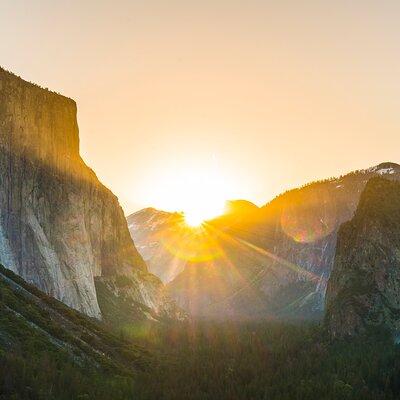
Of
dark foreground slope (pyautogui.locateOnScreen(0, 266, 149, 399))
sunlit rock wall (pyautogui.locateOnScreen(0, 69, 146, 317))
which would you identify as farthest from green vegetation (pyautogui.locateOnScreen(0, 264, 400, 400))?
sunlit rock wall (pyautogui.locateOnScreen(0, 69, 146, 317))

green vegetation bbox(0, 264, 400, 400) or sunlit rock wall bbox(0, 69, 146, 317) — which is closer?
green vegetation bbox(0, 264, 400, 400)

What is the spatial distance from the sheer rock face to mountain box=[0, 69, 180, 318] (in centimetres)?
5204

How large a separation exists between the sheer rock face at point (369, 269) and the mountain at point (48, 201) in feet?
171

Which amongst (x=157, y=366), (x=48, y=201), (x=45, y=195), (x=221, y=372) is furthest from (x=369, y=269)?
(x=45, y=195)

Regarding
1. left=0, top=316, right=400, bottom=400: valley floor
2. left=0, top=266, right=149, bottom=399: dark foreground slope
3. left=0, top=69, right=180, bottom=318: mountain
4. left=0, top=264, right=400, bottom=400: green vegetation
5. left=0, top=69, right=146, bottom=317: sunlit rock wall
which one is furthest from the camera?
left=0, top=69, right=180, bottom=318: mountain

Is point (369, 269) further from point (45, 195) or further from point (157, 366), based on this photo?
point (45, 195)

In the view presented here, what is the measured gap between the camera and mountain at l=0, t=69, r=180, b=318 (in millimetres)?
95562

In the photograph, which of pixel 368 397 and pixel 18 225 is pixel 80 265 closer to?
pixel 18 225

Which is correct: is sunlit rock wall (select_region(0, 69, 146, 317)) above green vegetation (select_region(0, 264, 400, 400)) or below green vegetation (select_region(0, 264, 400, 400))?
above

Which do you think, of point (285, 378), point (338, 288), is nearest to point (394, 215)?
point (338, 288)

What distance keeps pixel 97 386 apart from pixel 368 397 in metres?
33.8

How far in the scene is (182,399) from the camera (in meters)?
65.3

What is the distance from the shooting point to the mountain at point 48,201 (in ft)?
314

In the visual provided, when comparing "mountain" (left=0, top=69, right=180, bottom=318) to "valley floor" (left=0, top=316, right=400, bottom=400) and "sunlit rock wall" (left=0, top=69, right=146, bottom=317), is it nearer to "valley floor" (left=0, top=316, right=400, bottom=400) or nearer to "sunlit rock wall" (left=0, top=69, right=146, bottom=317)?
"sunlit rock wall" (left=0, top=69, right=146, bottom=317)
